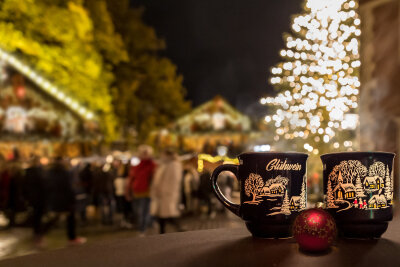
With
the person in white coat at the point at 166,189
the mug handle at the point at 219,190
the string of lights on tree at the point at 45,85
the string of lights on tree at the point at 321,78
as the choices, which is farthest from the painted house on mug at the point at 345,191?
the string of lights on tree at the point at 45,85

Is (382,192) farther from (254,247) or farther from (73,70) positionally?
(73,70)

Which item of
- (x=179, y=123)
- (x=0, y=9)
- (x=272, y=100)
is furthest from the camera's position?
(x=179, y=123)

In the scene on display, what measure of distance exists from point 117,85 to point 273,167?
20.4 metres

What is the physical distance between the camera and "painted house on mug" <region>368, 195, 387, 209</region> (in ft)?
4.09

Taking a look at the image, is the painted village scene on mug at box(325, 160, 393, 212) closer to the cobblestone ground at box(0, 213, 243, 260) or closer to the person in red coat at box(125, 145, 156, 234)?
the cobblestone ground at box(0, 213, 243, 260)

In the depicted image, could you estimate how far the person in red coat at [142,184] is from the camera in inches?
358

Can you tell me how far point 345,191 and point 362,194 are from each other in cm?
4

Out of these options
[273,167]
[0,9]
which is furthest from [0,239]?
[273,167]

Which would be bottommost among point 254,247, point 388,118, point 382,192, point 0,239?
point 0,239

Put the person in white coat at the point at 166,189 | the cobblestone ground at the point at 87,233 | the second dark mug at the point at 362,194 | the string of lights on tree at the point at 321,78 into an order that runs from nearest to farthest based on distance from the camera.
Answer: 1. the second dark mug at the point at 362,194
2. the person in white coat at the point at 166,189
3. the cobblestone ground at the point at 87,233
4. the string of lights on tree at the point at 321,78

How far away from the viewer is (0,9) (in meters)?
14.5

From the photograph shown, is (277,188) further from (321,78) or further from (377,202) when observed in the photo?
(321,78)

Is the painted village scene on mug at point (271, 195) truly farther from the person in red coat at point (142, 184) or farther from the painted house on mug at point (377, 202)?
the person in red coat at point (142, 184)

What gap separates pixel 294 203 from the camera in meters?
1.28
